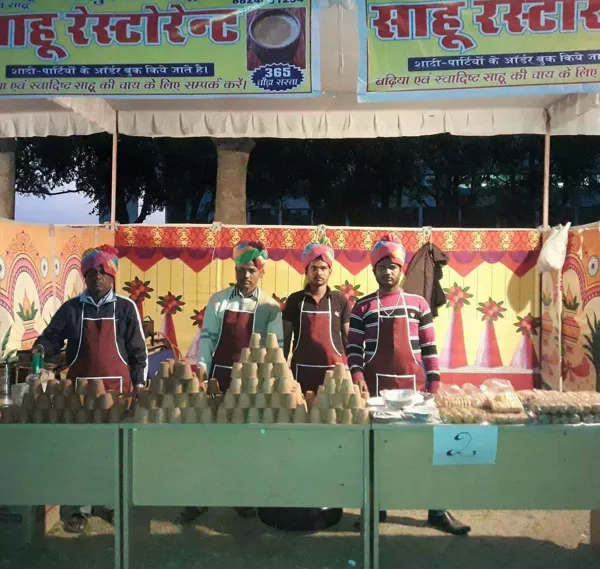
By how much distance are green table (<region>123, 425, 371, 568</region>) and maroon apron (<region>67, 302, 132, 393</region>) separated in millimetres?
1097

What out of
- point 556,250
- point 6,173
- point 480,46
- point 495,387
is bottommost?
point 495,387

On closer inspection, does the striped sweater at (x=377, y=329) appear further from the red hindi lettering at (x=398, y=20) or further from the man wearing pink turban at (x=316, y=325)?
the red hindi lettering at (x=398, y=20)

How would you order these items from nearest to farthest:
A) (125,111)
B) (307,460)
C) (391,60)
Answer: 1. (307,460)
2. (391,60)
3. (125,111)

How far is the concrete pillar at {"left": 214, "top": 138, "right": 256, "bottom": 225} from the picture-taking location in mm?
9781

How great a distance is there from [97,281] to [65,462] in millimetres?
1424

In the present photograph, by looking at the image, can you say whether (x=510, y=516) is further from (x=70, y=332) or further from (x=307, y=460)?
(x=70, y=332)

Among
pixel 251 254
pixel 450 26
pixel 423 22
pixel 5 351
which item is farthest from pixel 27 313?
pixel 450 26

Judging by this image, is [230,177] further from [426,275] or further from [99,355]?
[99,355]

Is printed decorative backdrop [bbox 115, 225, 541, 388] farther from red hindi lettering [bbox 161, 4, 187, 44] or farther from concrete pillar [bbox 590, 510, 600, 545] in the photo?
red hindi lettering [bbox 161, 4, 187, 44]

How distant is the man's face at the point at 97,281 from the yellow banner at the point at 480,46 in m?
2.27

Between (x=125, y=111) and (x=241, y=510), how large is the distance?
4.66 m

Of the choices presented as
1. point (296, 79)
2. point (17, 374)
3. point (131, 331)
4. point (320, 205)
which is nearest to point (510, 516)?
point (131, 331)

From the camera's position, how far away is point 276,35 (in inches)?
151

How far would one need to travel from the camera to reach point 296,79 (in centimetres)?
386
